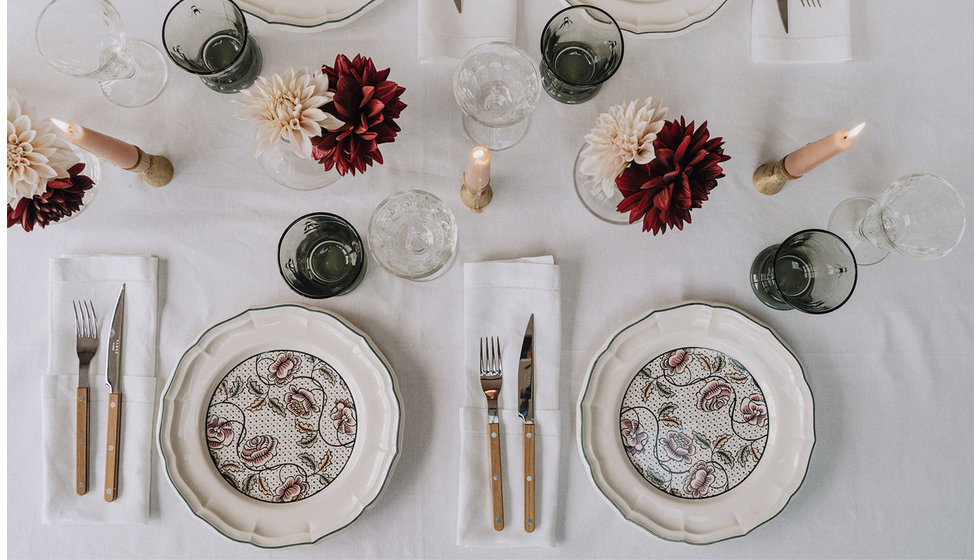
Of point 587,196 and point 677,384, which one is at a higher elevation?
point 587,196

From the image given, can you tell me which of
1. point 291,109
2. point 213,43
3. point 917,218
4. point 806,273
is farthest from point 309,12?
point 917,218

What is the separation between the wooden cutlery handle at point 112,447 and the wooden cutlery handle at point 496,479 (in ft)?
1.74

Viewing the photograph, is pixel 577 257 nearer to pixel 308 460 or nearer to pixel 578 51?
pixel 578 51

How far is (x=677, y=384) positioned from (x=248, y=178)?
707mm

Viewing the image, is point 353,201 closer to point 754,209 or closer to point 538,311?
point 538,311

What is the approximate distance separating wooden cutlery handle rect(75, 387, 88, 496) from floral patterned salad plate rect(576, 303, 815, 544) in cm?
71

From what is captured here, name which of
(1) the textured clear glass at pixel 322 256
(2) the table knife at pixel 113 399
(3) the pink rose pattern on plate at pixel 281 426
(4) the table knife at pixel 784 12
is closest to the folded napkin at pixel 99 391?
(2) the table knife at pixel 113 399

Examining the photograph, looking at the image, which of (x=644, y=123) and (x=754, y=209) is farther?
(x=754, y=209)

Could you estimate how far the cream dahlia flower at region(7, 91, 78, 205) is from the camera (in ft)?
2.37

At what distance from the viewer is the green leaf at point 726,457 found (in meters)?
0.85

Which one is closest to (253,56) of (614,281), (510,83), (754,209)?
(510,83)

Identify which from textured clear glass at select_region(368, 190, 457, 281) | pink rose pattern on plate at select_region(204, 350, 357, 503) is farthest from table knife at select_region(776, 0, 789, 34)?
pink rose pattern on plate at select_region(204, 350, 357, 503)

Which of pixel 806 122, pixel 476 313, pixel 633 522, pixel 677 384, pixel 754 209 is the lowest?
pixel 633 522

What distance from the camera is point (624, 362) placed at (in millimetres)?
839
